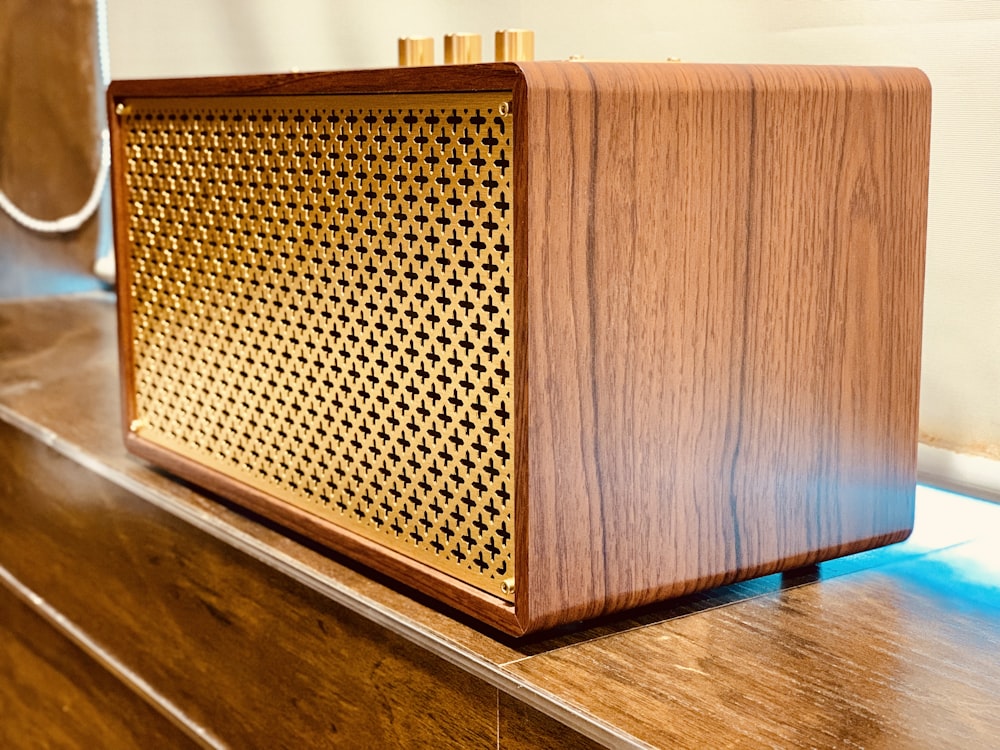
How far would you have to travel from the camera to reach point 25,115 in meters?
1.71

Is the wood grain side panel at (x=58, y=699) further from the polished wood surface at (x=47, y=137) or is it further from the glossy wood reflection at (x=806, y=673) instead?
the polished wood surface at (x=47, y=137)

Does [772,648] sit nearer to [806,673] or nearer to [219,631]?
[806,673]

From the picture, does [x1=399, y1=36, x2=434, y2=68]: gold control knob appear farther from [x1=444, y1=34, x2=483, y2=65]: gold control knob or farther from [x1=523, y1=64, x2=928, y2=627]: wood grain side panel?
[x1=523, y1=64, x2=928, y2=627]: wood grain side panel

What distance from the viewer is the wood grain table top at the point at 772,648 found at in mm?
521

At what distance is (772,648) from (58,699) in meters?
0.79

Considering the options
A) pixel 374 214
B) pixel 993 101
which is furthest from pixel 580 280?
pixel 993 101

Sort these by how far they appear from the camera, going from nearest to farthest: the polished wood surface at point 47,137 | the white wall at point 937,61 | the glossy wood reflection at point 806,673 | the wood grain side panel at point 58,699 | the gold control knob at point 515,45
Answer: the glossy wood reflection at point 806,673 → the gold control knob at point 515,45 → the white wall at point 937,61 → the wood grain side panel at point 58,699 → the polished wood surface at point 47,137

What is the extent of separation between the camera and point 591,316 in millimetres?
560

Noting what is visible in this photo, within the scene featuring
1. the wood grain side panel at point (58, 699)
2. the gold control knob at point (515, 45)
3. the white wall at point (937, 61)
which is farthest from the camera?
the wood grain side panel at point (58, 699)

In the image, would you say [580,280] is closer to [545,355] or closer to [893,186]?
[545,355]

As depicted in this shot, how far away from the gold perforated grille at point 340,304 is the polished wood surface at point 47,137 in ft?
3.01

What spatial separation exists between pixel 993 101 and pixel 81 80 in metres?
1.36

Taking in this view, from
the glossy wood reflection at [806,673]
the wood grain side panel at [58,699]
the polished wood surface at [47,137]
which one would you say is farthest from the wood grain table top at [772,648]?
the polished wood surface at [47,137]

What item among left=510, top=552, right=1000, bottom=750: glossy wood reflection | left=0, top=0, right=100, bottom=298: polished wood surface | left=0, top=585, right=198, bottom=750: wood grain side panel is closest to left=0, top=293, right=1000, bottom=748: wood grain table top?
left=510, top=552, right=1000, bottom=750: glossy wood reflection
